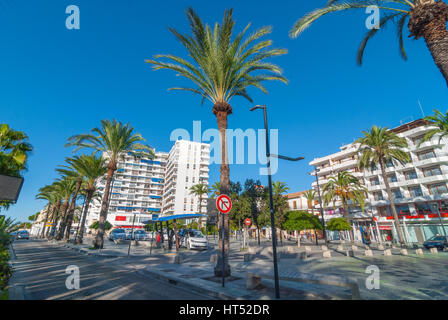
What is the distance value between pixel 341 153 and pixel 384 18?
161ft

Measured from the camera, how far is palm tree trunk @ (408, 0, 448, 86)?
675 cm

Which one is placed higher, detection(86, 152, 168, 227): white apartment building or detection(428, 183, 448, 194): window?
detection(86, 152, 168, 227): white apartment building

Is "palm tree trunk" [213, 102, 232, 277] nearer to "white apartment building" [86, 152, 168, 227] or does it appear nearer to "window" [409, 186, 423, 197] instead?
"window" [409, 186, 423, 197]

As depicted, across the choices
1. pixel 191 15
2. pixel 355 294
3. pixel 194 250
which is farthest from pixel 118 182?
pixel 355 294

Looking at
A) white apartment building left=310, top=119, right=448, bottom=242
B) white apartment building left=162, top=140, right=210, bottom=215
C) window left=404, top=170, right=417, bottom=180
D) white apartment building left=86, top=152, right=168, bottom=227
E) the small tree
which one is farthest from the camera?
white apartment building left=86, top=152, right=168, bottom=227

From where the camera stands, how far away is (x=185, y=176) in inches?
3369

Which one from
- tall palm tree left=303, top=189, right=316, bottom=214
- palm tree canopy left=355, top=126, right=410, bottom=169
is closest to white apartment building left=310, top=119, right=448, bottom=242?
palm tree canopy left=355, top=126, right=410, bottom=169

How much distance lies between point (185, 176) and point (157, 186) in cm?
2024

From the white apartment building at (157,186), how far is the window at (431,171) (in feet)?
211

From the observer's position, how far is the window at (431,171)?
35.6 meters

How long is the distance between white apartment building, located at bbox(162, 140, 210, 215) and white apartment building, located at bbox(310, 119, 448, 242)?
52.6 metres

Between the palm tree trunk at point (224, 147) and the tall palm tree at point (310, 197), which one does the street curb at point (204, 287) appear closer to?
the palm tree trunk at point (224, 147)

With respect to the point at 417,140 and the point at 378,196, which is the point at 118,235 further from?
the point at 417,140

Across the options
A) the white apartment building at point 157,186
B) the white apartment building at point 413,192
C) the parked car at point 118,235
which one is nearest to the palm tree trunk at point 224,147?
the white apartment building at point 413,192
